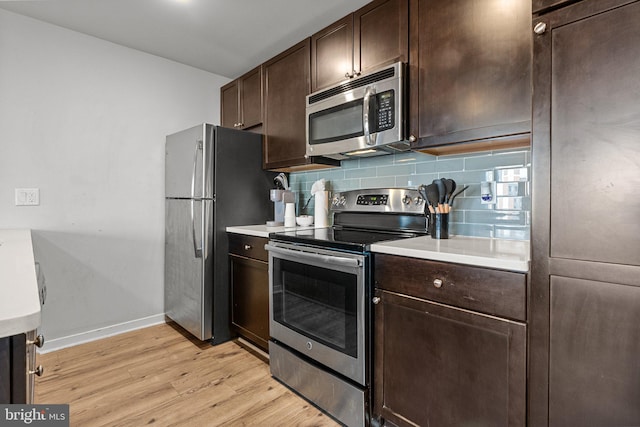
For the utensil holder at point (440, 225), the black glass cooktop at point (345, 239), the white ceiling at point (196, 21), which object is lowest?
the black glass cooktop at point (345, 239)

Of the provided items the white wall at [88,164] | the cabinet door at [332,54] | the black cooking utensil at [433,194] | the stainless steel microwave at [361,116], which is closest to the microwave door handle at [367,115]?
the stainless steel microwave at [361,116]

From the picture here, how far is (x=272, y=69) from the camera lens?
8.49ft

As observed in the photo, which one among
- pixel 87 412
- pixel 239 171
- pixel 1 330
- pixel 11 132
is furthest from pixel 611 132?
pixel 11 132

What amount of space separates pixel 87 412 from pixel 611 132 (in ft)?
8.40

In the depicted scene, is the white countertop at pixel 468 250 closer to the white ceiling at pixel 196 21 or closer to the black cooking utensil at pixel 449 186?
the black cooking utensil at pixel 449 186

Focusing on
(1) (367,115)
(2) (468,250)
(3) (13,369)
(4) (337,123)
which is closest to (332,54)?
(4) (337,123)

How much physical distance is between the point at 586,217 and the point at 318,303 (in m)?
1.22

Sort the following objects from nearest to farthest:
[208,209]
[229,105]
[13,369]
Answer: [13,369]
[208,209]
[229,105]

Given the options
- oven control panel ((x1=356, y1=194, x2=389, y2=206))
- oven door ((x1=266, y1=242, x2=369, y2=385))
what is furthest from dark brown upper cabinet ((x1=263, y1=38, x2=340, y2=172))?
oven door ((x1=266, y1=242, x2=369, y2=385))

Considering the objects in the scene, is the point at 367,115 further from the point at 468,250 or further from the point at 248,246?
the point at 248,246

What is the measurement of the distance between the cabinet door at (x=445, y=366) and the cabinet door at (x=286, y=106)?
4.42 ft

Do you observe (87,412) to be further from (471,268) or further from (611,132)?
(611,132)

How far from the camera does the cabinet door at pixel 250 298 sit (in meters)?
2.23

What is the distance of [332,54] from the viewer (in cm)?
211
